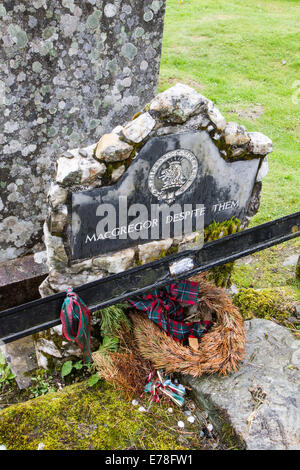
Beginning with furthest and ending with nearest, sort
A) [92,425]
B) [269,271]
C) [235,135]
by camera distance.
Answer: [269,271] → [235,135] → [92,425]

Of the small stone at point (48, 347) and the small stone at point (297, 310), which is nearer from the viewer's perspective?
the small stone at point (48, 347)

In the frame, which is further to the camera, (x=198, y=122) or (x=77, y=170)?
(x=198, y=122)

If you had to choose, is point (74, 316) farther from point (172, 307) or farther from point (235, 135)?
point (235, 135)

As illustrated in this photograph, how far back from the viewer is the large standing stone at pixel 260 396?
2.60 m

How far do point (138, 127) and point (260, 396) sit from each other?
183cm

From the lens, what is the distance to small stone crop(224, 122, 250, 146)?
3250 millimetres

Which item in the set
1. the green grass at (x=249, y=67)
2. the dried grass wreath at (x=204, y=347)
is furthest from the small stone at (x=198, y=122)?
the green grass at (x=249, y=67)

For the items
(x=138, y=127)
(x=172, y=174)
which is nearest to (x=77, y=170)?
(x=138, y=127)

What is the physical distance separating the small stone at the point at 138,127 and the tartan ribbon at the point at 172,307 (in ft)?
3.75

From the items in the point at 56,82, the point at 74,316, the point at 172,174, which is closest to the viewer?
the point at 74,316

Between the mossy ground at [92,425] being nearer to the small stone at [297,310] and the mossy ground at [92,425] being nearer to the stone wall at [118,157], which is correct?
the stone wall at [118,157]

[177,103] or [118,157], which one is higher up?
[177,103]

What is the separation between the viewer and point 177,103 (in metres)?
2.86

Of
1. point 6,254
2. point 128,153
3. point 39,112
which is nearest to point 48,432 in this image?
point 128,153
